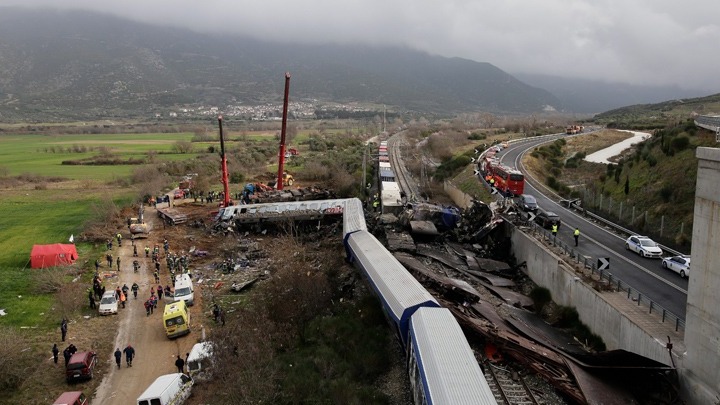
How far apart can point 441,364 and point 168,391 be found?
11.4m

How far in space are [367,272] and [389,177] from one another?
1374 inches

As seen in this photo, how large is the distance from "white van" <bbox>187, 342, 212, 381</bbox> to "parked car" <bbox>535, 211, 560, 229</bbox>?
893 inches

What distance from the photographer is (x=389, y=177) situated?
188 ft

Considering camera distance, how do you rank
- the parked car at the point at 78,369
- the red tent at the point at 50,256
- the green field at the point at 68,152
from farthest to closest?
1. the green field at the point at 68,152
2. the red tent at the point at 50,256
3. the parked car at the point at 78,369

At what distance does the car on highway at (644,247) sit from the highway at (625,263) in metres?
0.29

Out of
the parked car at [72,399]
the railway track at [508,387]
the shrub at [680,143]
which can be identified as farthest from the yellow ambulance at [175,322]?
the shrub at [680,143]

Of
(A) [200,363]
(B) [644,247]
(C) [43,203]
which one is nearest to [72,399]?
(A) [200,363]

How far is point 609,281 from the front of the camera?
2328cm

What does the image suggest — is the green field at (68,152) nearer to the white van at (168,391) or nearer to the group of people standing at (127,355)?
the group of people standing at (127,355)

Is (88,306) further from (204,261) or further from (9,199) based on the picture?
(9,199)

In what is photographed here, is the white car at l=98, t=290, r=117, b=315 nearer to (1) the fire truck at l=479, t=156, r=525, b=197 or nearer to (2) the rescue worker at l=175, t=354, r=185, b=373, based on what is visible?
(2) the rescue worker at l=175, t=354, r=185, b=373

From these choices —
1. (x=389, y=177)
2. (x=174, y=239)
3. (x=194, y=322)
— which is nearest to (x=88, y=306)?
(x=194, y=322)

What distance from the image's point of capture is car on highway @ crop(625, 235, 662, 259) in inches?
1073

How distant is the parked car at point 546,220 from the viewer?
34.0 m
